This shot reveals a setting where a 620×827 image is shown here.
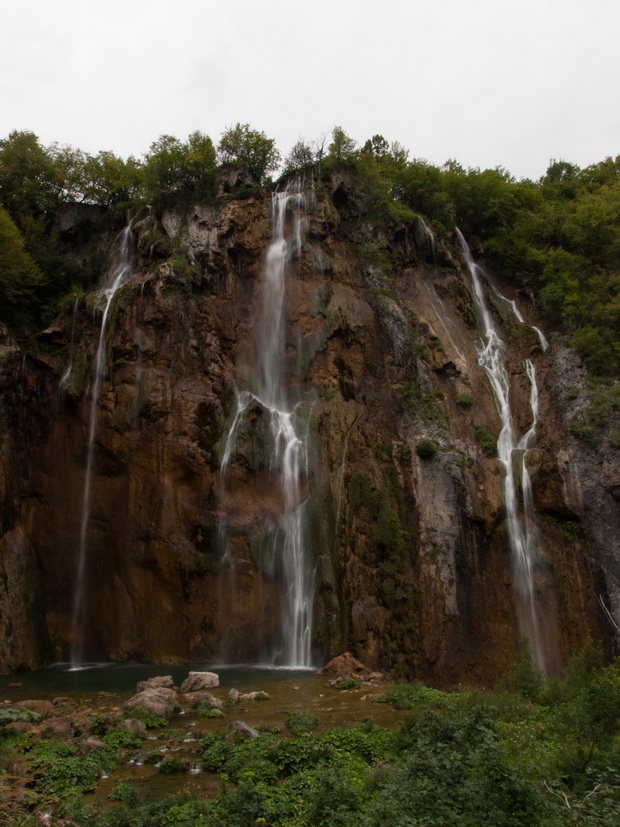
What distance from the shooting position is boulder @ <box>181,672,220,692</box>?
51.4 feet

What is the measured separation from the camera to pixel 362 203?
30.1 m

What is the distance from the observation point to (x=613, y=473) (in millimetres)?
19219

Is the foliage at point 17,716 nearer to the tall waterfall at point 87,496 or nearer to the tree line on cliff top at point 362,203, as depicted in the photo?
the tall waterfall at point 87,496

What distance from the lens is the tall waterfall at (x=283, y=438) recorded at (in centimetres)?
2005

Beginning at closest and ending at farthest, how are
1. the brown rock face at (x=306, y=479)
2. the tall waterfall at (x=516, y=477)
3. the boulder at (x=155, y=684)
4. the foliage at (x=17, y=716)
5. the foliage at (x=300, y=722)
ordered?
the foliage at (x=300, y=722), the foliage at (x=17, y=716), the boulder at (x=155, y=684), the tall waterfall at (x=516, y=477), the brown rock face at (x=306, y=479)

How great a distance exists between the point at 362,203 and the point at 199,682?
77.3ft

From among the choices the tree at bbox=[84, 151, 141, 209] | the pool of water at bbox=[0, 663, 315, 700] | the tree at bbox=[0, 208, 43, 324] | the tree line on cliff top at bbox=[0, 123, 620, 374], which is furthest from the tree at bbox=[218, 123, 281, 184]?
the pool of water at bbox=[0, 663, 315, 700]

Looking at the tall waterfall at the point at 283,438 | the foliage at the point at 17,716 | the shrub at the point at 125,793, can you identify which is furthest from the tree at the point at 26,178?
the shrub at the point at 125,793

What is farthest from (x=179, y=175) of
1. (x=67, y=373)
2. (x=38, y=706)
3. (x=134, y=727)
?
(x=134, y=727)

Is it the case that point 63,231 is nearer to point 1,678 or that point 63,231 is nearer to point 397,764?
point 1,678

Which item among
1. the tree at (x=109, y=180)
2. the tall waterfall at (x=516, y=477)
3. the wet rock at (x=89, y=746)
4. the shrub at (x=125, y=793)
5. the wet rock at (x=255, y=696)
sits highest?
the tree at (x=109, y=180)

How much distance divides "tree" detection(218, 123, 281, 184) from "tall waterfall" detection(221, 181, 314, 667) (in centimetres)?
449

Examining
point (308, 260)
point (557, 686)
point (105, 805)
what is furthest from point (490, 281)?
point (105, 805)

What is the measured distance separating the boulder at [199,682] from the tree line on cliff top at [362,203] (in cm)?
1818
